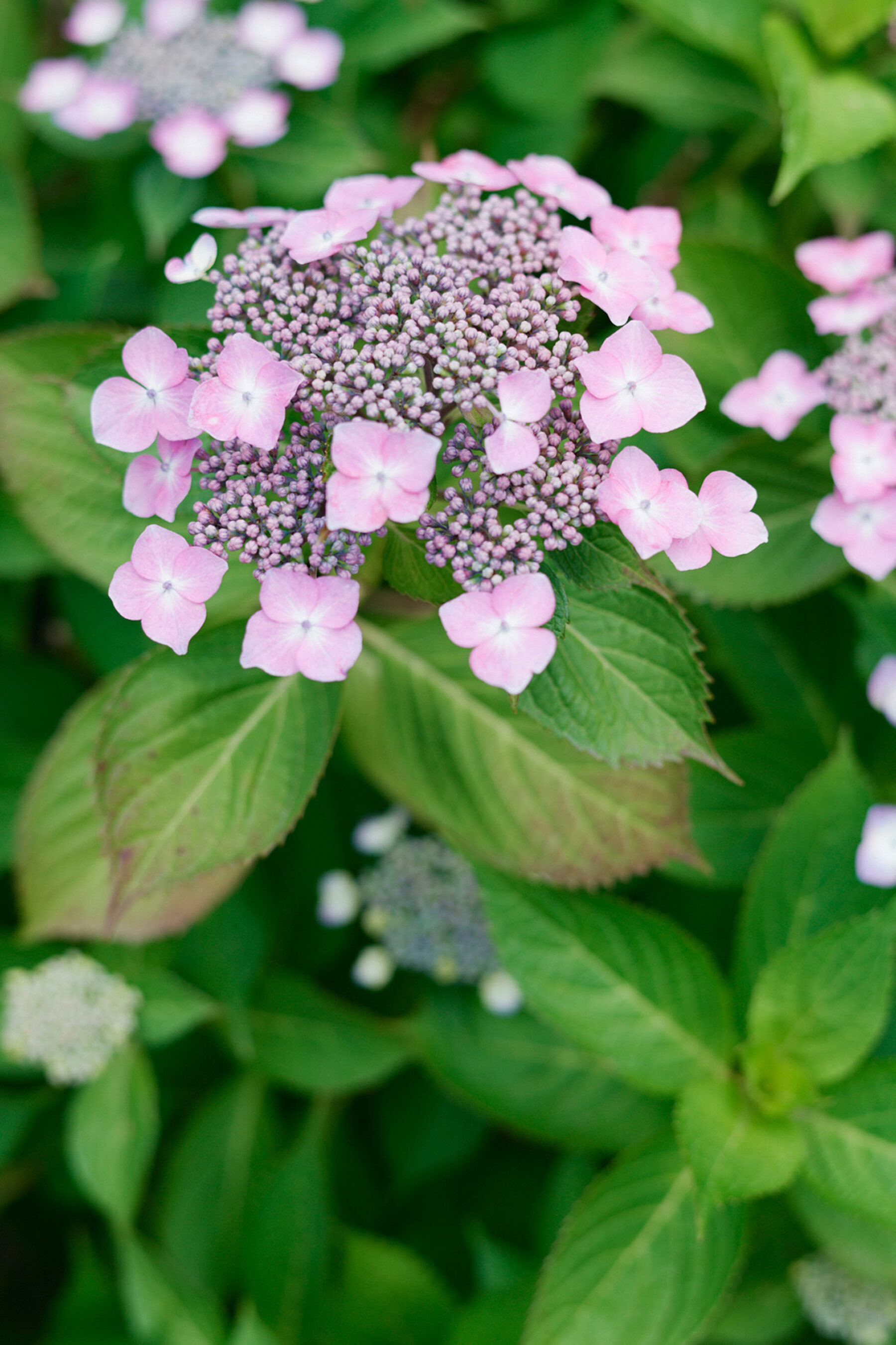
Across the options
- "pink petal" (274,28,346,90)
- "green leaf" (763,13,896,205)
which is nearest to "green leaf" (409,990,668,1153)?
"green leaf" (763,13,896,205)

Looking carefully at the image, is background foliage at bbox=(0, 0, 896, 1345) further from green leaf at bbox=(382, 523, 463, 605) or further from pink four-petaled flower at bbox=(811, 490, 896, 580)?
pink four-petaled flower at bbox=(811, 490, 896, 580)

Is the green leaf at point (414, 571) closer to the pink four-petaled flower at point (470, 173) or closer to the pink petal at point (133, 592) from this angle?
the pink petal at point (133, 592)

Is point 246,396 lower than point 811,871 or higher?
higher

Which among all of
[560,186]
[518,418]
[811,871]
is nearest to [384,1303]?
[811,871]

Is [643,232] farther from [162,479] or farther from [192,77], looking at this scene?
[192,77]

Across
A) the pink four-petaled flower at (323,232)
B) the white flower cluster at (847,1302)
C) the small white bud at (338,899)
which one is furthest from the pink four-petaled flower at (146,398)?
the white flower cluster at (847,1302)

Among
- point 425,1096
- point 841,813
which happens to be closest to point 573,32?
point 841,813
